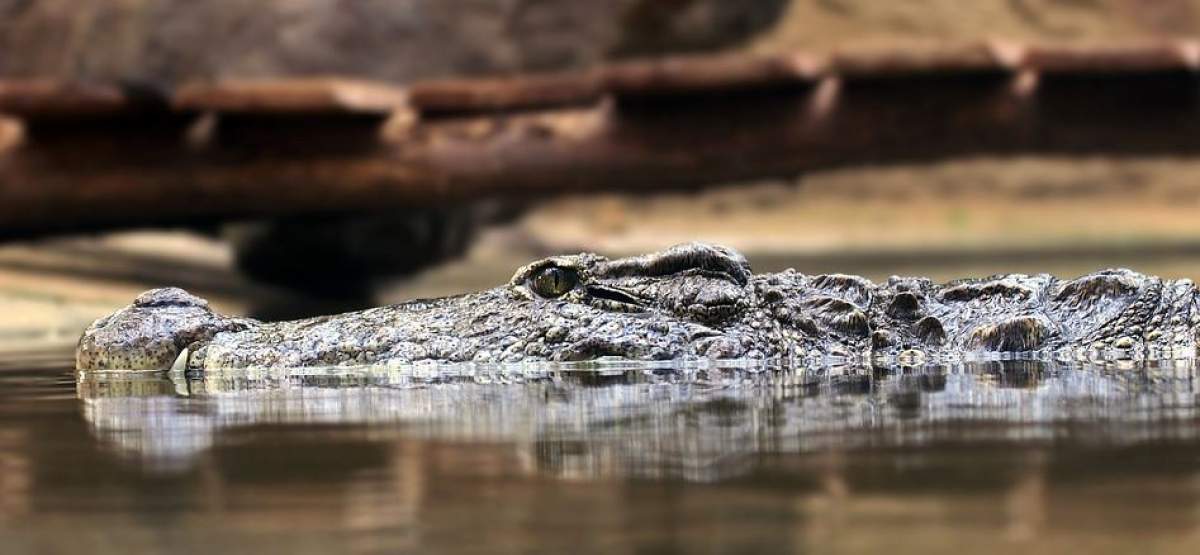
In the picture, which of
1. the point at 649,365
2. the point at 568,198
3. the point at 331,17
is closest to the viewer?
the point at 649,365

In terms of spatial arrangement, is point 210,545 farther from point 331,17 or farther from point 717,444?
point 331,17

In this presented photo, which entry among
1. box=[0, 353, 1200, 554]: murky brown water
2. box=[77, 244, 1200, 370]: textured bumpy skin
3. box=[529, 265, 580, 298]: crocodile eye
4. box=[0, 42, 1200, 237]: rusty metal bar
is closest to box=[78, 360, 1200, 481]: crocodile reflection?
box=[0, 353, 1200, 554]: murky brown water

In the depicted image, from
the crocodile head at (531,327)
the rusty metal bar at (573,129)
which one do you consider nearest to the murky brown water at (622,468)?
the crocodile head at (531,327)

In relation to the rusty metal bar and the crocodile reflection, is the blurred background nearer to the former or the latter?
the rusty metal bar

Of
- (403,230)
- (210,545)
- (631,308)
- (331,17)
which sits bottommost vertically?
(210,545)

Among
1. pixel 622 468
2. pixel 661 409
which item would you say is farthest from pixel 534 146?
pixel 622 468

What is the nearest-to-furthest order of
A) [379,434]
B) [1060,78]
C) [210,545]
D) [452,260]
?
[210,545] < [379,434] < [1060,78] < [452,260]

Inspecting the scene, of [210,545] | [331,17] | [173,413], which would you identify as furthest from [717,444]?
[331,17]
